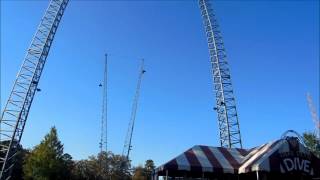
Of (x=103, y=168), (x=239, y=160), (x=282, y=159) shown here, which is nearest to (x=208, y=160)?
(x=239, y=160)

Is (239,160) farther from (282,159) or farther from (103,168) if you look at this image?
(103,168)

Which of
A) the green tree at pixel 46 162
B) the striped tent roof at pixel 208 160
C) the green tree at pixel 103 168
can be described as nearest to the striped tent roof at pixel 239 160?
the striped tent roof at pixel 208 160

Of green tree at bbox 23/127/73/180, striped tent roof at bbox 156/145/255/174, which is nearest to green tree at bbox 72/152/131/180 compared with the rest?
green tree at bbox 23/127/73/180

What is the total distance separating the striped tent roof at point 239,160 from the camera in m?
24.3

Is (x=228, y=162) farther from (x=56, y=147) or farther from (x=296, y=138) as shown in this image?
(x=56, y=147)

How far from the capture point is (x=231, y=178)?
29281 mm

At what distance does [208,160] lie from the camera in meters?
25.8

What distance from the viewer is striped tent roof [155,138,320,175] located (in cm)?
2431

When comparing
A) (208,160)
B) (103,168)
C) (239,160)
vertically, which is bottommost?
(208,160)

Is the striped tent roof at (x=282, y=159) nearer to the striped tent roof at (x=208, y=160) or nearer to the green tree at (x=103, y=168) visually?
the striped tent roof at (x=208, y=160)

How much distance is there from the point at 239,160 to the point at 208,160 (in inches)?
105

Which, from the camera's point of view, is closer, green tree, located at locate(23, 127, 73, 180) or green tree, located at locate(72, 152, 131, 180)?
green tree, located at locate(23, 127, 73, 180)

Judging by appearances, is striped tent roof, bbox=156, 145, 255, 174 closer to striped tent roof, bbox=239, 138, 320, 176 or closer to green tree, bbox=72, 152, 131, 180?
striped tent roof, bbox=239, 138, 320, 176

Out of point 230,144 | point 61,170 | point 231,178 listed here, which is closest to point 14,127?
point 61,170
